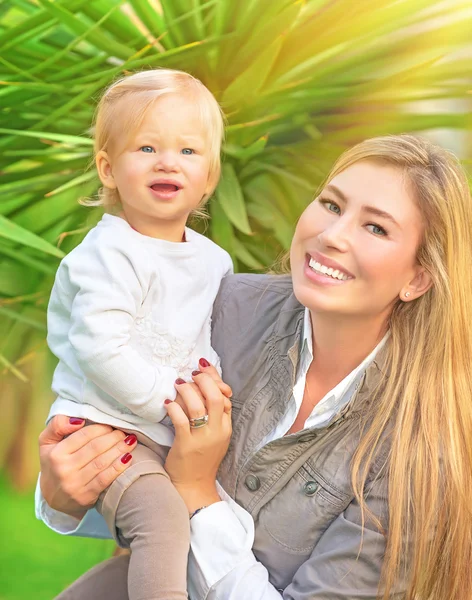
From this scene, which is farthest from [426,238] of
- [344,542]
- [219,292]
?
[344,542]

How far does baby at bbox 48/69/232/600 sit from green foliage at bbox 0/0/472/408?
0.70m

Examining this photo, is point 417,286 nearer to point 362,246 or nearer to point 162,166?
point 362,246

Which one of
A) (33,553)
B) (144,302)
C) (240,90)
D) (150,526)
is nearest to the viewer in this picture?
(150,526)

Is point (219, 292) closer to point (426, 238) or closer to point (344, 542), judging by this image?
point (426, 238)

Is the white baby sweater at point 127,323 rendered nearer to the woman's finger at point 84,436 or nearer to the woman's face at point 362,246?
the woman's finger at point 84,436

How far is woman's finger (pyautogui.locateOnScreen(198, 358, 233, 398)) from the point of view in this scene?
55.9 inches

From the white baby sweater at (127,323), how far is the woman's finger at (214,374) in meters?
0.02

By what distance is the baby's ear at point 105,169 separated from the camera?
145cm

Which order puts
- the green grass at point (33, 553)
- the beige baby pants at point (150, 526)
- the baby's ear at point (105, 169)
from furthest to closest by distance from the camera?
the green grass at point (33, 553)
the baby's ear at point (105, 169)
the beige baby pants at point (150, 526)

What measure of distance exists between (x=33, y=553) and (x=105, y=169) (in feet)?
5.09

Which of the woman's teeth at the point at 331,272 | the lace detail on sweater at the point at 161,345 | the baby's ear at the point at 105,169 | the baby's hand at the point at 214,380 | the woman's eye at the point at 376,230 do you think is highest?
the woman's eye at the point at 376,230

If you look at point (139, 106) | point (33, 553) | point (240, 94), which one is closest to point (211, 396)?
point (139, 106)

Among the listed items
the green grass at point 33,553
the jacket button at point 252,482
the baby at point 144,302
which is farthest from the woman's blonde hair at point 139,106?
the green grass at point 33,553

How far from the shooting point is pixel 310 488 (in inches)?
53.3
